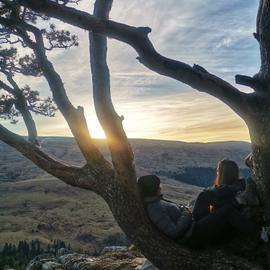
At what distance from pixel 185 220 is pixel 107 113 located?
277cm

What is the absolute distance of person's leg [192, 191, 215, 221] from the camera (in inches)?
367

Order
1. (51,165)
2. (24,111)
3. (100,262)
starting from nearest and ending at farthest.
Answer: (51,165) → (24,111) → (100,262)

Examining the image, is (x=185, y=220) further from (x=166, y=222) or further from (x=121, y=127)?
(x=121, y=127)

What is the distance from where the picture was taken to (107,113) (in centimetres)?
944

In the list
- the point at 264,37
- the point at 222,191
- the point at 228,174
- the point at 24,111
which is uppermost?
the point at 264,37

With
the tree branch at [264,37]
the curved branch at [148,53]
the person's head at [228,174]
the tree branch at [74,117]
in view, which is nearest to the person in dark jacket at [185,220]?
the person's head at [228,174]

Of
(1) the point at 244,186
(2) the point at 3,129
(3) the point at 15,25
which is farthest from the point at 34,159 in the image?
(1) the point at 244,186

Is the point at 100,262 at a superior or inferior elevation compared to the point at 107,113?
inferior

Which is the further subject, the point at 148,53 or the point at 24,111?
the point at 24,111

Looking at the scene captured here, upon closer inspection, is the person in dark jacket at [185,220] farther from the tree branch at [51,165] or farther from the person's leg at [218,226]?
the tree branch at [51,165]

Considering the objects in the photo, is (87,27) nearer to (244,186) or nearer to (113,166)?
(113,166)

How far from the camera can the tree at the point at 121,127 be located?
8.08 meters

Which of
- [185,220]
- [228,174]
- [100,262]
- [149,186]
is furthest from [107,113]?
[100,262]

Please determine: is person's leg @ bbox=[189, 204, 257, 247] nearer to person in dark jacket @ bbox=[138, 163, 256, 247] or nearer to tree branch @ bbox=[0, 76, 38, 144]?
person in dark jacket @ bbox=[138, 163, 256, 247]
